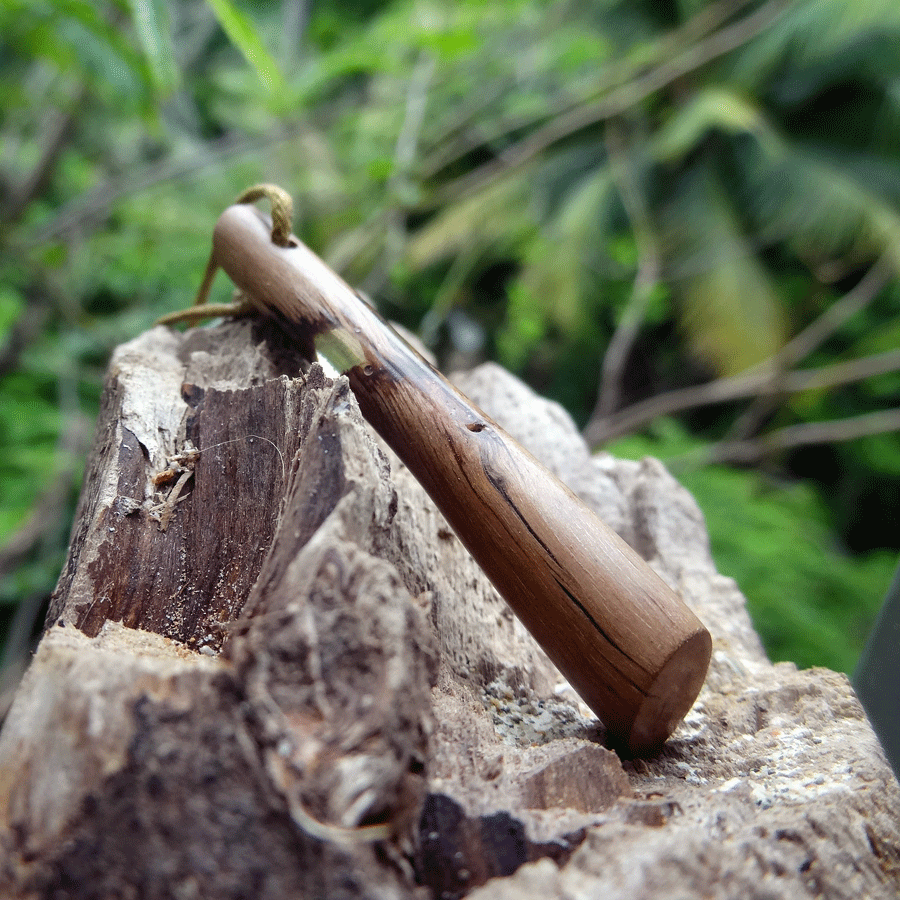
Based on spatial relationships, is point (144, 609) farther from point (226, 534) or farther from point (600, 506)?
point (600, 506)

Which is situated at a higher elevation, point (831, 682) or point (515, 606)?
point (515, 606)

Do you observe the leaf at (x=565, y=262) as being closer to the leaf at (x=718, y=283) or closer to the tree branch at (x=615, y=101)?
the leaf at (x=718, y=283)

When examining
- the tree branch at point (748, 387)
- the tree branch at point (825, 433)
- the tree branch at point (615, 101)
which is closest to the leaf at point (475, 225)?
the tree branch at point (615, 101)

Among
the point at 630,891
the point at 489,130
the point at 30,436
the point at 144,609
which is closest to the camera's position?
the point at 630,891

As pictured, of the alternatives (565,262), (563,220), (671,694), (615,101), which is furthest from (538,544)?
(563,220)

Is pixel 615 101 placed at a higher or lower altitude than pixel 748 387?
higher

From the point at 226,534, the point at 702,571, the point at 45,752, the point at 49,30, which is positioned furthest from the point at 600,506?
the point at 49,30

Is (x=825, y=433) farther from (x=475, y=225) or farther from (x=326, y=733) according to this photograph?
(x=326, y=733)
